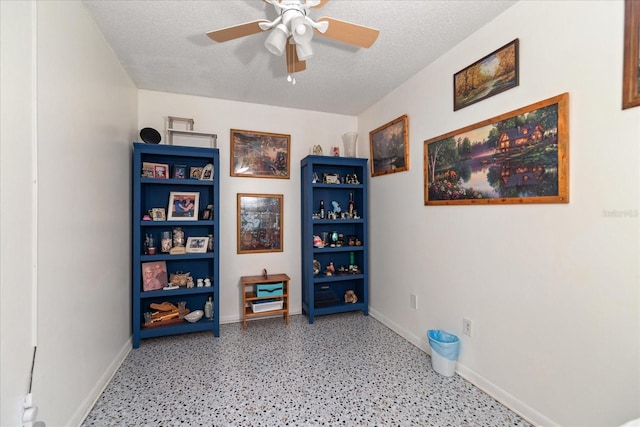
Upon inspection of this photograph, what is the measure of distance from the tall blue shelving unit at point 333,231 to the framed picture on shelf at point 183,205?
4.01ft

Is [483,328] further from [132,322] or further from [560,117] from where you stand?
[132,322]

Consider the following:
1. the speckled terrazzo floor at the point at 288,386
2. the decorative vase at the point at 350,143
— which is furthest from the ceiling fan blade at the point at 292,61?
the speckled terrazzo floor at the point at 288,386

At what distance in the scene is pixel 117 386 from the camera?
6.42 ft

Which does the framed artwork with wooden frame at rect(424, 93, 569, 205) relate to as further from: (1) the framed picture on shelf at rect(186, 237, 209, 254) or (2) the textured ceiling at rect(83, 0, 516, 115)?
(1) the framed picture on shelf at rect(186, 237, 209, 254)

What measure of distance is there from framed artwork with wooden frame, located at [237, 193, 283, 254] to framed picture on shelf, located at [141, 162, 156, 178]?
0.89m

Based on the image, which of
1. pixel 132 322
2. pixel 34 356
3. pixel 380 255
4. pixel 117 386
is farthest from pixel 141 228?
pixel 380 255

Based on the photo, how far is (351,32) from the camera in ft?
5.03

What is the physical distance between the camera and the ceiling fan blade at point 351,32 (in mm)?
1460

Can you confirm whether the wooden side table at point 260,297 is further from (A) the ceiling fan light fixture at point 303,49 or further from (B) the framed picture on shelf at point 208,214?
(A) the ceiling fan light fixture at point 303,49

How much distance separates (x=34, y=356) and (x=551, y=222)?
2.67 metres

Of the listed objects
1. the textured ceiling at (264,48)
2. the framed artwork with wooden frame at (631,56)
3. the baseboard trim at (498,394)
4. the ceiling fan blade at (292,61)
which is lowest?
the baseboard trim at (498,394)

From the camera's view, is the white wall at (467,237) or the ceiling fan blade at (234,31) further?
the ceiling fan blade at (234,31)

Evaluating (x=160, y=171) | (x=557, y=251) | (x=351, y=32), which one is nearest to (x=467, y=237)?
(x=557, y=251)

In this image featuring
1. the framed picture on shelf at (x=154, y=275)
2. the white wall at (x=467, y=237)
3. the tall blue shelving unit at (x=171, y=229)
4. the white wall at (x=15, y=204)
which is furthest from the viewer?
the framed picture on shelf at (x=154, y=275)
